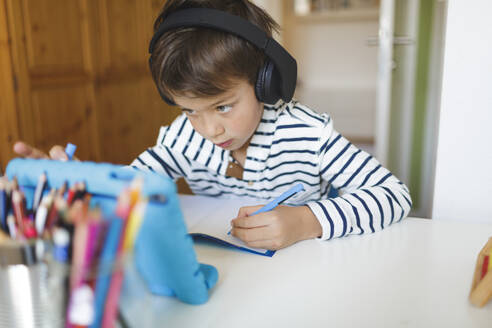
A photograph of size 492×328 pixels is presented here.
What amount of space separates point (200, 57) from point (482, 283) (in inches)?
20.5

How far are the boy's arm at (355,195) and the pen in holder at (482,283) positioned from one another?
0.19m

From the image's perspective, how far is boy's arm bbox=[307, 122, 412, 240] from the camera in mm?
703

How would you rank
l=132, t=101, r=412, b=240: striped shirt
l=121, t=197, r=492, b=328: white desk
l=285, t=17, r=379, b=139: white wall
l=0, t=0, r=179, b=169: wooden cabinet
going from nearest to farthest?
l=121, t=197, r=492, b=328: white desk, l=132, t=101, r=412, b=240: striped shirt, l=0, t=0, r=179, b=169: wooden cabinet, l=285, t=17, r=379, b=139: white wall

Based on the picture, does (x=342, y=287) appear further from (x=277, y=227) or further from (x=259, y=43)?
(x=259, y=43)

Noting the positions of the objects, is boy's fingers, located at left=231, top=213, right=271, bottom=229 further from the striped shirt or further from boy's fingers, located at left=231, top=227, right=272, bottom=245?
the striped shirt

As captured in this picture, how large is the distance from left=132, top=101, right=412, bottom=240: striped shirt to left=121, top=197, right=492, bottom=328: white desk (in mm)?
134

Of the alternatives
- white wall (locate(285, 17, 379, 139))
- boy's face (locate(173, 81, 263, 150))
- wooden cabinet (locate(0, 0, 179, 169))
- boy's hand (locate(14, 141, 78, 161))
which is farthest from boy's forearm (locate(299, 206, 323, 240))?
white wall (locate(285, 17, 379, 139))

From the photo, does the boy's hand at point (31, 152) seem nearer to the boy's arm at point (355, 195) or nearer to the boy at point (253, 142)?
A: the boy at point (253, 142)

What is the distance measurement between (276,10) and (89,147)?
1.39 metres

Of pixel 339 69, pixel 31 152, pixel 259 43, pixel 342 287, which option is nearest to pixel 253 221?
pixel 342 287

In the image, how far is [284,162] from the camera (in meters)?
0.96

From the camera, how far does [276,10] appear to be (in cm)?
261

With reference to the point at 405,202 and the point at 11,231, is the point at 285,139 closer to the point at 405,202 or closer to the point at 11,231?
the point at 405,202

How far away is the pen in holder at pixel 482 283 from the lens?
0.48 metres
